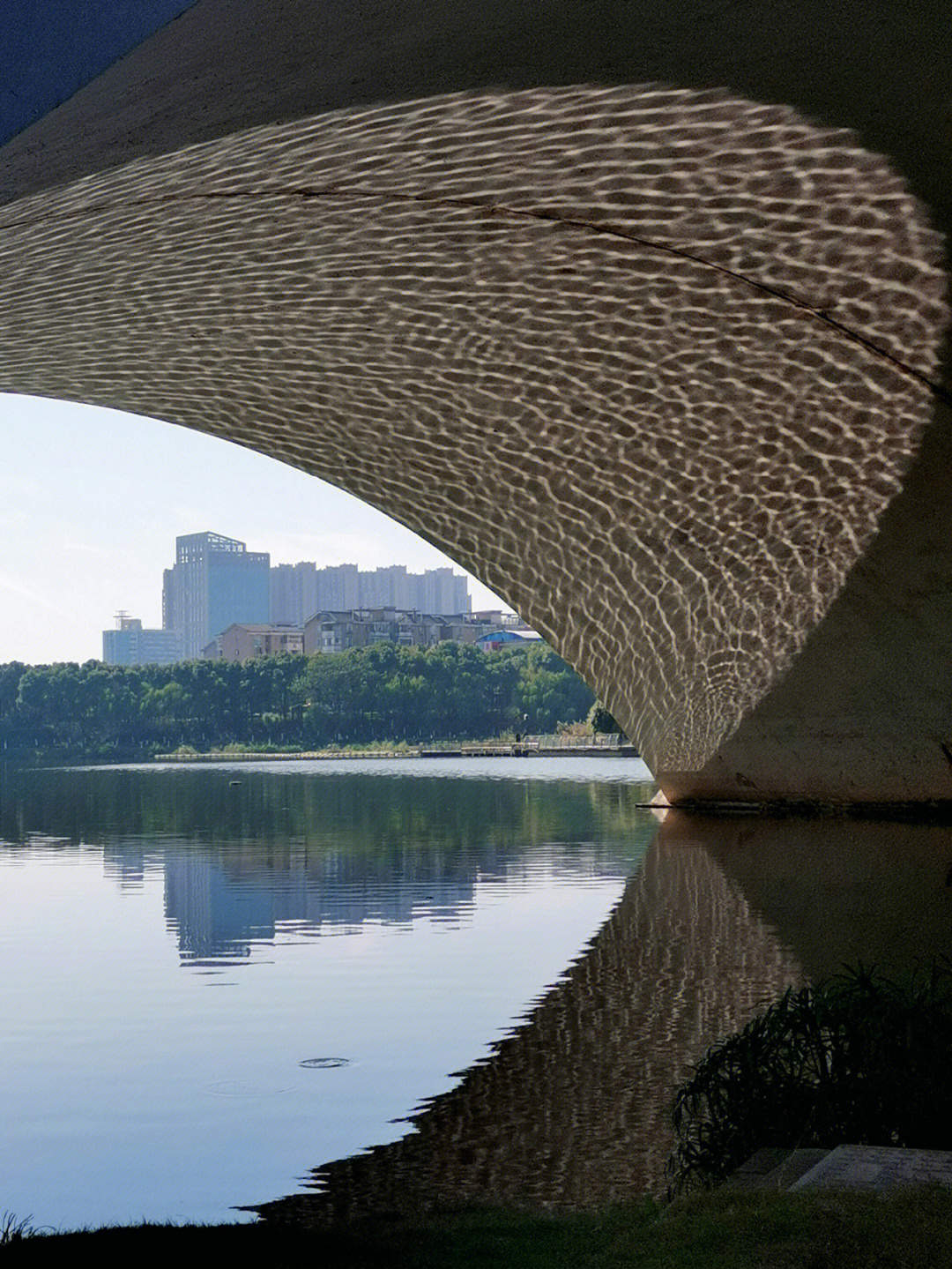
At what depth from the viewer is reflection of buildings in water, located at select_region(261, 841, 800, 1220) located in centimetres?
390

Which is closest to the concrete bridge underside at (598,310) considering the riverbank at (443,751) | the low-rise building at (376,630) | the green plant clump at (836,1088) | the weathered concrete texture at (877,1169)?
the green plant clump at (836,1088)

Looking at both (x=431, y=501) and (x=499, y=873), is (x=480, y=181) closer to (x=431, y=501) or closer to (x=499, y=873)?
(x=499, y=873)

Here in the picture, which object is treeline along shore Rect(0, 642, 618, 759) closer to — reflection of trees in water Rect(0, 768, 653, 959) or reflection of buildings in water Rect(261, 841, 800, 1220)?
reflection of trees in water Rect(0, 768, 653, 959)

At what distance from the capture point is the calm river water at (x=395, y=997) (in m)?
4.18

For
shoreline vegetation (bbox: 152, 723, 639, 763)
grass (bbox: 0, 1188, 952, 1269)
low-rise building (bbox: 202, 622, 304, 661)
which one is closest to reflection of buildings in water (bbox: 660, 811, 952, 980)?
grass (bbox: 0, 1188, 952, 1269)

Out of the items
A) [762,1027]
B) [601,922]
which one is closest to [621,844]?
[601,922]

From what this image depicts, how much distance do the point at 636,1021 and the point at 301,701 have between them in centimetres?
7609

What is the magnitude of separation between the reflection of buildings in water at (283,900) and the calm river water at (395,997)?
44 millimetres

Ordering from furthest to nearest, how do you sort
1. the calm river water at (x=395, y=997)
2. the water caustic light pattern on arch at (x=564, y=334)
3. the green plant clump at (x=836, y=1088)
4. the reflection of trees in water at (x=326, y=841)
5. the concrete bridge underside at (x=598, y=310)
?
the reflection of trees in water at (x=326, y=841), the water caustic light pattern on arch at (x=564, y=334), the concrete bridge underside at (x=598, y=310), the calm river water at (x=395, y=997), the green plant clump at (x=836, y=1088)

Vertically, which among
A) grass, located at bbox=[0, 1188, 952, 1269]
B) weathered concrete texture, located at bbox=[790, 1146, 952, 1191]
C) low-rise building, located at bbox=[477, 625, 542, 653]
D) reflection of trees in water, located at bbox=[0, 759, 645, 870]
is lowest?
reflection of trees in water, located at bbox=[0, 759, 645, 870]

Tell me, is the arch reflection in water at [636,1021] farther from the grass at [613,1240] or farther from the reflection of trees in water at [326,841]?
the reflection of trees in water at [326,841]

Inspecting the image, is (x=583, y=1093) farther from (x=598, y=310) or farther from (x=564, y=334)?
(x=564, y=334)

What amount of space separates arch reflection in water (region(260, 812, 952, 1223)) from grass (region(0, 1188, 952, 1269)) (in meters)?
0.37

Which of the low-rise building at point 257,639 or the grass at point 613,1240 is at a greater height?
the low-rise building at point 257,639
